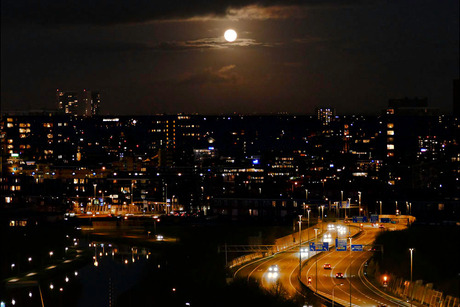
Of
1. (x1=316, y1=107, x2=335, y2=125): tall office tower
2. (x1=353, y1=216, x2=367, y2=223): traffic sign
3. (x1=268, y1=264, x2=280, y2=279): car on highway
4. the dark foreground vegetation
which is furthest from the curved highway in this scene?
(x1=316, y1=107, x2=335, y2=125): tall office tower

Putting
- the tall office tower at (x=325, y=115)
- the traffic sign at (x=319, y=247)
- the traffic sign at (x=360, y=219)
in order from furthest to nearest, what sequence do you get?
the tall office tower at (x=325, y=115) → the traffic sign at (x=360, y=219) → the traffic sign at (x=319, y=247)

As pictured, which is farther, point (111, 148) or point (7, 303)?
point (111, 148)

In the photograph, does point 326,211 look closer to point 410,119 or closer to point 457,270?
point 457,270

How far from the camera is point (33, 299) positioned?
22.2 metres

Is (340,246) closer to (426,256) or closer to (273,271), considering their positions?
(273,271)

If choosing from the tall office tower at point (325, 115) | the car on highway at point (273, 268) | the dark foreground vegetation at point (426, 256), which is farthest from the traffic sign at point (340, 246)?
the tall office tower at point (325, 115)

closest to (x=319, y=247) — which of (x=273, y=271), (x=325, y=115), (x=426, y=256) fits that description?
(x=273, y=271)

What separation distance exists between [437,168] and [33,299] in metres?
40.7

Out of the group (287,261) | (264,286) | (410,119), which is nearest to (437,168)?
(410,119)

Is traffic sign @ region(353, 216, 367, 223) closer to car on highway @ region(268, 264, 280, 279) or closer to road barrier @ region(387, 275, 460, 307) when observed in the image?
car on highway @ region(268, 264, 280, 279)

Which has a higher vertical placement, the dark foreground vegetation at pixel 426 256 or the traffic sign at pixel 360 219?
the traffic sign at pixel 360 219

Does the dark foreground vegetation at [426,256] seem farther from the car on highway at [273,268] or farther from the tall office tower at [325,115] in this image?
the tall office tower at [325,115]

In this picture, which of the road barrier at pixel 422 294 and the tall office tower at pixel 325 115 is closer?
the road barrier at pixel 422 294

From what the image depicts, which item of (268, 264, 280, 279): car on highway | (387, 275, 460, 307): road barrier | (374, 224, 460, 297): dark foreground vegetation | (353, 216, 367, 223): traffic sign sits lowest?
(387, 275, 460, 307): road barrier
